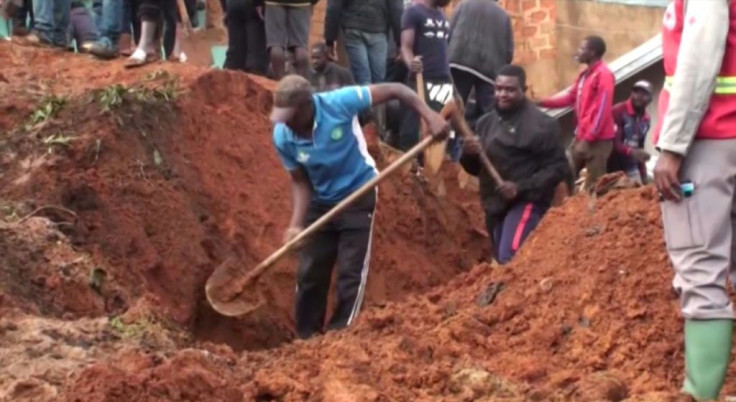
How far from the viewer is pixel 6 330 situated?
6.27 meters

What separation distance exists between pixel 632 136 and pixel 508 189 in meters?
3.83

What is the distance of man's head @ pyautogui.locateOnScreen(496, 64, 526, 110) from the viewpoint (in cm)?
948

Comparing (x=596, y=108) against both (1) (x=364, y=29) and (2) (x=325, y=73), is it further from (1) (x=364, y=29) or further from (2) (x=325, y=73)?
(2) (x=325, y=73)

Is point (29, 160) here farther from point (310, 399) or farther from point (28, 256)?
point (310, 399)

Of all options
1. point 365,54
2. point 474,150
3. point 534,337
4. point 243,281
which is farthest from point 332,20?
point 534,337

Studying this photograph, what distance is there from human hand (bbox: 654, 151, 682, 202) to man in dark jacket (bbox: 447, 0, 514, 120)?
7.42m

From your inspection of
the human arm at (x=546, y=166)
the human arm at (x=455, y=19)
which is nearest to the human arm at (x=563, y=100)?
the human arm at (x=455, y=19)

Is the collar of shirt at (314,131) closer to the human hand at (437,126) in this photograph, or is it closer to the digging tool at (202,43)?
the human hand at (437,126)

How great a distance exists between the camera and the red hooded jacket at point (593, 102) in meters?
11.7

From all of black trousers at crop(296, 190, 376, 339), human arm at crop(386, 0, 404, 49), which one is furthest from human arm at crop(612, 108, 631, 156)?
black trousers at crop(296, 190, 376, 339)

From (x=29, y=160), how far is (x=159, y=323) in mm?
3221

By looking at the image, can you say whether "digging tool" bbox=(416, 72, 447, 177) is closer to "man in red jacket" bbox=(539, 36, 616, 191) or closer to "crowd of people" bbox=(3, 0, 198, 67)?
"man in red jacket" bbox=(539, 36, 616, 191)

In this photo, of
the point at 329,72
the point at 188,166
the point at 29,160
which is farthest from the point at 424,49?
the point at 29,160

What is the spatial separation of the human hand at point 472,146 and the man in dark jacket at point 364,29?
3.44m
